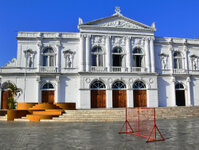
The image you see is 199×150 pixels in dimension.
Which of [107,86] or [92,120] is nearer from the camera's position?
[92,120]

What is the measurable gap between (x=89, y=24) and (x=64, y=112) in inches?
556

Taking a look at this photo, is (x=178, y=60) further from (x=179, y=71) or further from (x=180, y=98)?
(x=180, y=98)

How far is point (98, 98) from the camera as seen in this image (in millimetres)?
26109

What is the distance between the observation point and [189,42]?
103 ft

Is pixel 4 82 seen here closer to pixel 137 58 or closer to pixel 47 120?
pixel 47 120

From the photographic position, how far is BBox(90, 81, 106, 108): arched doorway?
26.0 metres

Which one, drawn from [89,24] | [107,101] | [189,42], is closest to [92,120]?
[107,101]

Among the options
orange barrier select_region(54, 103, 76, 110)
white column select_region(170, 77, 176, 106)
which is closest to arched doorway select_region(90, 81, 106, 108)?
orange barrier select_region(54, 103, 76, 110)

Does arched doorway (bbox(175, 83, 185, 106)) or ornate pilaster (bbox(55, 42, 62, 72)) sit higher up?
ornate pilaster (bbox(55, 42, 62, 72))

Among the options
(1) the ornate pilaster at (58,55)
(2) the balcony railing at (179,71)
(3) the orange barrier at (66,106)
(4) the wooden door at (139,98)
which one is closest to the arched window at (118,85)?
(4) the wooden door at (139,98)

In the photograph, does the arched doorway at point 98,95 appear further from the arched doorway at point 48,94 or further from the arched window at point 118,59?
the arched doorway at point 48,94

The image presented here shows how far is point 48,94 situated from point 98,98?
6984 millimetres

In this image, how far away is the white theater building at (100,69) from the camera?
25.8 metres

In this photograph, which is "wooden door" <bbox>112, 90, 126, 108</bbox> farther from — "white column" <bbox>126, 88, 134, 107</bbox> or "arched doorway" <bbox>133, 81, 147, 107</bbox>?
"arched doorway" <bbox>133, 81, 147, 107</bbox>
